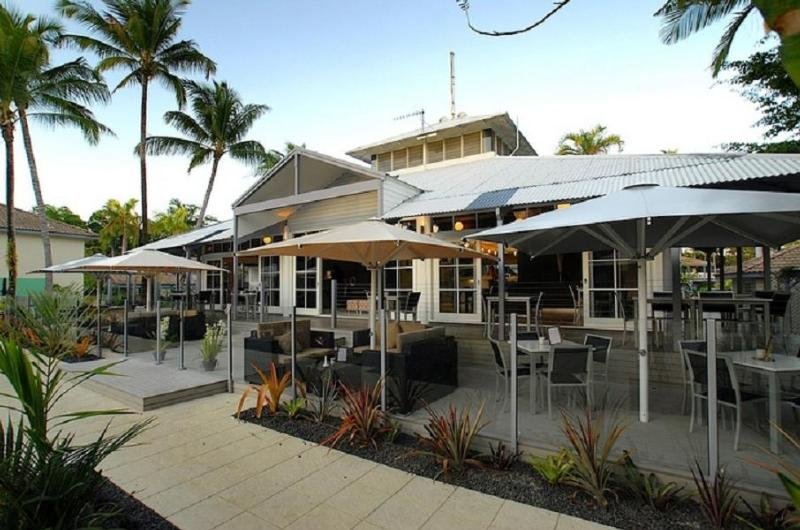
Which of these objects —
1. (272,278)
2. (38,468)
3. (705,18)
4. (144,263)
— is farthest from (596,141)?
(38,468)

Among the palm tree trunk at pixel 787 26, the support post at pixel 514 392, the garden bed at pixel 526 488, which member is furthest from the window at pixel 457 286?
the palm tree trunk at pixel 787 26

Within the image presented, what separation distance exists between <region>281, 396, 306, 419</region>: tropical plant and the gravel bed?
200 centimetres

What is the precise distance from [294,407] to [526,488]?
9.90 ft

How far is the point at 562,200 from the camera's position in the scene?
734 centimetres

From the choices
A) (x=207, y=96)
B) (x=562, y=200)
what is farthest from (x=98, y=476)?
(x=207, y=96)

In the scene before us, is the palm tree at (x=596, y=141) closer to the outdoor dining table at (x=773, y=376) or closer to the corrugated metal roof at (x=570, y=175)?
the corrugated metal roof at (x=570, y=175)

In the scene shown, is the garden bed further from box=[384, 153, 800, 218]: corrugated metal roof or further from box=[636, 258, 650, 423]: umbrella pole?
box=[384, 153, 800, 218]: corrugated metal roof

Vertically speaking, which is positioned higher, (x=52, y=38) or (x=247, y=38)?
(x=52, y=38)

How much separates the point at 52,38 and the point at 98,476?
20222 millimetres

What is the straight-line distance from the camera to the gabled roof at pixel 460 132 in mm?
14164

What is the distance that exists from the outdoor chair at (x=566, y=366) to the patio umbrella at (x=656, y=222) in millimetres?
567

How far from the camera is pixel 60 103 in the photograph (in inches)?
616

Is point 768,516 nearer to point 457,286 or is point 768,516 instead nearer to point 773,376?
point 773,376

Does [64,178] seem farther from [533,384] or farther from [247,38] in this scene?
[533,384]
